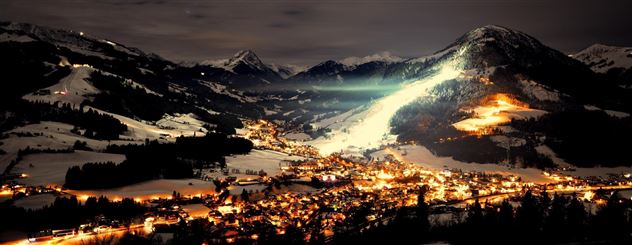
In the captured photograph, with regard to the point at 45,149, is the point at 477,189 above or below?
below

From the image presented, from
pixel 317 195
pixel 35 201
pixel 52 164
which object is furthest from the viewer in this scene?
pixel 52 164

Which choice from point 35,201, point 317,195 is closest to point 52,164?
point 35,201

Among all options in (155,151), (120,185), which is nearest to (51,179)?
(120,185)

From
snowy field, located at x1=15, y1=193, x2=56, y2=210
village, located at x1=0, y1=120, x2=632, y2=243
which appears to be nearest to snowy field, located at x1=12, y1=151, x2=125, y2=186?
village, located at x1=0, y1=120, x2=632, y2=243

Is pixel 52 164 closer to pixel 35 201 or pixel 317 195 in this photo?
pixel 35 201

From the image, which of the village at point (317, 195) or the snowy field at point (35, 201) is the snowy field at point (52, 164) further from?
the snowy field at point (35, 201)

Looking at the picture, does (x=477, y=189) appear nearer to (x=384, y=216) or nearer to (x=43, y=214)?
(x=384, y=216)

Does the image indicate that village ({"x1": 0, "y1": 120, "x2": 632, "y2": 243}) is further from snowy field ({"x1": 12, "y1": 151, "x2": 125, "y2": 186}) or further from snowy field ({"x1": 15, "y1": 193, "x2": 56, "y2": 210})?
snowy field ({"x1": 12, "y1": 151, "x2": 125, "y2": 186})

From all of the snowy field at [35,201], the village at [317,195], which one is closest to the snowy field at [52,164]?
the village at [317,195]
